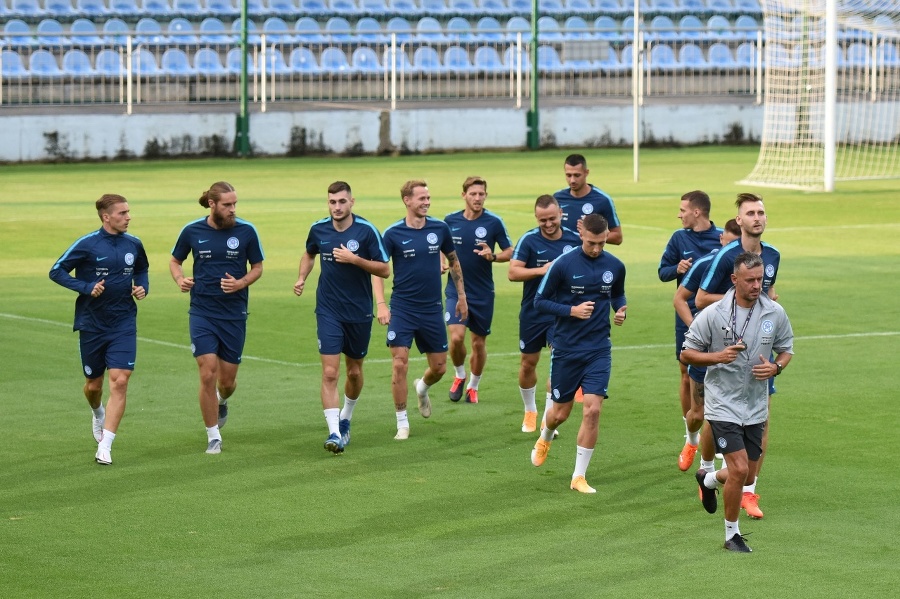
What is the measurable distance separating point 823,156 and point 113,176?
15.7 m

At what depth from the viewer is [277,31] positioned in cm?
3759

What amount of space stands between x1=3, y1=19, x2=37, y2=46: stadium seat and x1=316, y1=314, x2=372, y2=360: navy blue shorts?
2653cm

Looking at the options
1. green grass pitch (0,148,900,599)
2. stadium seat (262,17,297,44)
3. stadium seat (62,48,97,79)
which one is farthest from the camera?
stadium seat (262,17,297,44)

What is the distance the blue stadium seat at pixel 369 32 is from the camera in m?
38.4

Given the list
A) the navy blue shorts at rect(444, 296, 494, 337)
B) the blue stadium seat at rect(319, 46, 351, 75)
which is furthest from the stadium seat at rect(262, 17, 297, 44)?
the navy blue shorts at rect(444, 296, 494, 337)

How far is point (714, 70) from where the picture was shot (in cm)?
3941

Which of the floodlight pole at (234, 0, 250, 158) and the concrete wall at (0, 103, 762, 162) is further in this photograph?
the floodlight pole at (234, 0, 250, 158)

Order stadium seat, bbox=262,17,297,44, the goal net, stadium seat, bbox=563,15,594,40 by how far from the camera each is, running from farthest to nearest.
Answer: stadium seat, bbox=563,15,594,40 < stadium seat, bbox=262,17,297,44 < the goal net

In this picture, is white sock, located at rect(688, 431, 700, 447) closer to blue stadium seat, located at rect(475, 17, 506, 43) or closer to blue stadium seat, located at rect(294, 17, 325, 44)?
blue stadium seat, located at rect(294, 17, 325, 44)

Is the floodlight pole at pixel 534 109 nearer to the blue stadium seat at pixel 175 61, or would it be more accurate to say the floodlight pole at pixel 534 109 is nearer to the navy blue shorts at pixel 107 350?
the blue stadium seat at pixel 175 61

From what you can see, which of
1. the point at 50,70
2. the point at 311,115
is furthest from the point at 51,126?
the point at 311,115

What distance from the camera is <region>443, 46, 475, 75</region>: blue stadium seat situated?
1534 inches

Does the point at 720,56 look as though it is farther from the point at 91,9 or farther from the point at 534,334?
the point at 534,334

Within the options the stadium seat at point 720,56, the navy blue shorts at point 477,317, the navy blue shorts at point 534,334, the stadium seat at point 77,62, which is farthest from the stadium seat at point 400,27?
the navy blue shorts at point 534,334
